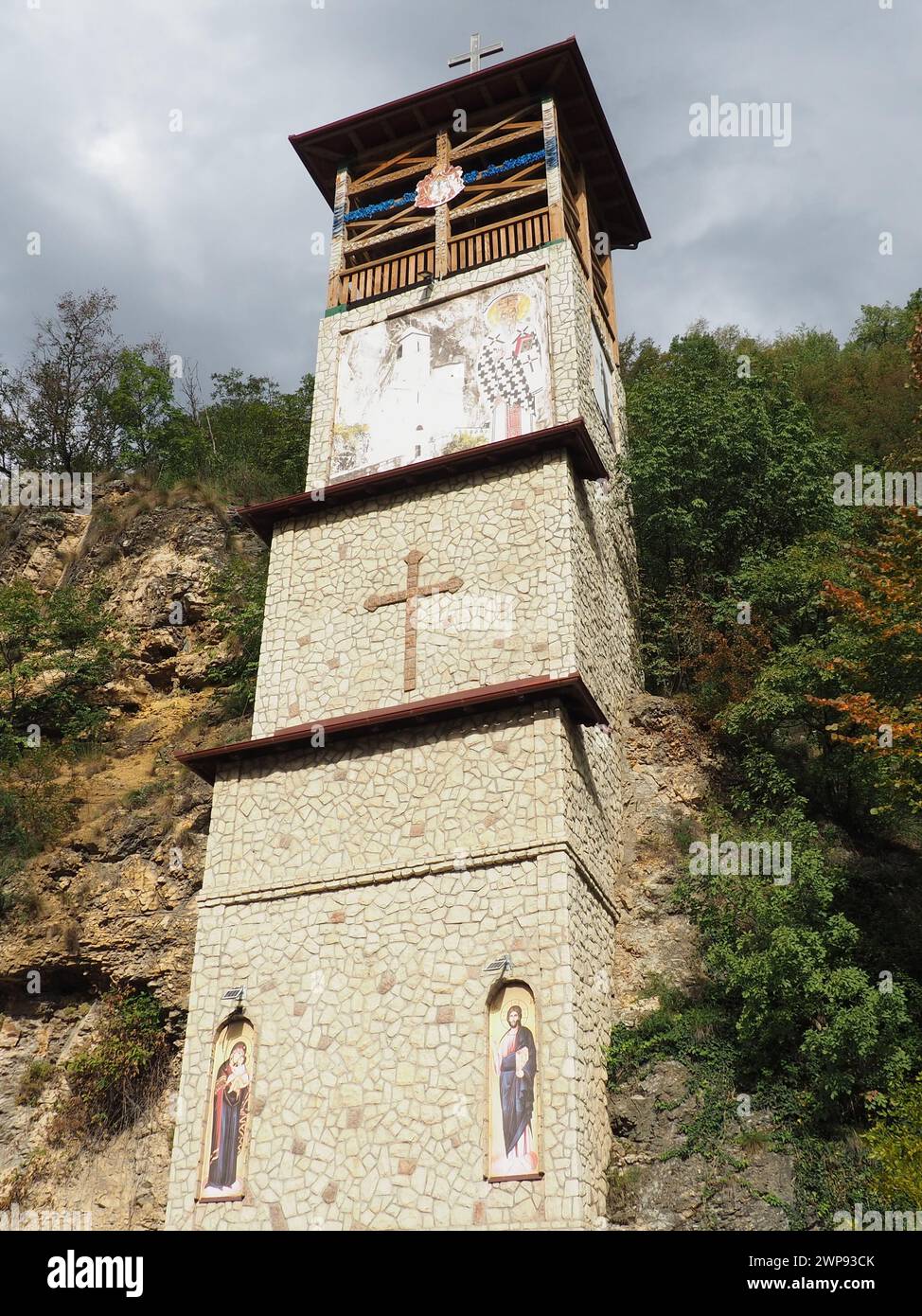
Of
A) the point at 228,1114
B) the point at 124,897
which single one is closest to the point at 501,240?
the point at 124,897

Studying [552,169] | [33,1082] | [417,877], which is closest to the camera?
[417,877]

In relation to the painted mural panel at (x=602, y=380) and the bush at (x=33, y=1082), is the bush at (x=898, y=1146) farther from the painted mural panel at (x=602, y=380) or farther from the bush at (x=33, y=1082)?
the painted mural panel at (x=602, y=380)

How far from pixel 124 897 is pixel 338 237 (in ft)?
39.3

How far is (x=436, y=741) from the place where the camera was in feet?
48.9

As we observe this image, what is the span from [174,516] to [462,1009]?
16.1 m

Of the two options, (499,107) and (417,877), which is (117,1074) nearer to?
(417,877)

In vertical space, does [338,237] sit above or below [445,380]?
above

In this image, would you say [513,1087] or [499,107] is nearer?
[513,1087]

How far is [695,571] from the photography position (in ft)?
70.5

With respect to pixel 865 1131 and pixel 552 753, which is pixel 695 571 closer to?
pixel 552 753

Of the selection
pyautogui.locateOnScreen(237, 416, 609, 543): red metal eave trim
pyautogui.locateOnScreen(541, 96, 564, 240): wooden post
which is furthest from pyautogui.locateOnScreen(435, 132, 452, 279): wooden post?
pyautogui.locateOnScreen(237, 416, 609, 543): red metal eave trim
